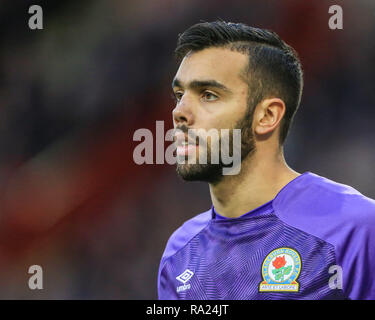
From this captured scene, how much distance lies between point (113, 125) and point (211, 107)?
159 inches

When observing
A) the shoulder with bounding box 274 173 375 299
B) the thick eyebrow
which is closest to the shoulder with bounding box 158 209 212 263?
the shoulder with bounding box 274 173 375 299

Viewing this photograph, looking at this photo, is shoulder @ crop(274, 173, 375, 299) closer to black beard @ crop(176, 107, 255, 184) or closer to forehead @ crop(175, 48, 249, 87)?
black beard @ crop(176, 107, 255, 184)

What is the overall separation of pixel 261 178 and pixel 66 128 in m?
4.17

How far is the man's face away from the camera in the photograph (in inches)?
118

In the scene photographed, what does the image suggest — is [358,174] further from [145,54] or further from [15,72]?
[15,72]

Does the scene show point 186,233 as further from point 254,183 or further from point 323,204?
point 323,204

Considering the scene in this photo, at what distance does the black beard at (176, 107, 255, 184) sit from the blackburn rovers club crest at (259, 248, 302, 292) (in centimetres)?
50

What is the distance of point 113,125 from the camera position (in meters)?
6.91

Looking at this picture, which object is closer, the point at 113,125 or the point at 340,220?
the point at 340,220

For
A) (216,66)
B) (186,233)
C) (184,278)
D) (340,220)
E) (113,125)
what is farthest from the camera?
(113,125)

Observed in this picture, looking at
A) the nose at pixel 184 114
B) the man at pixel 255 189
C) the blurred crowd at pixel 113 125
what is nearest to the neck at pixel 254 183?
the man at pixel 255 189

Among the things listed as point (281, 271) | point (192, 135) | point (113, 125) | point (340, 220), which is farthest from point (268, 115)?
point (113, 125)

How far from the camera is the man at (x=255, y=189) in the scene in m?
2.82

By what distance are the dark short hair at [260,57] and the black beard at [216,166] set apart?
0.12m
